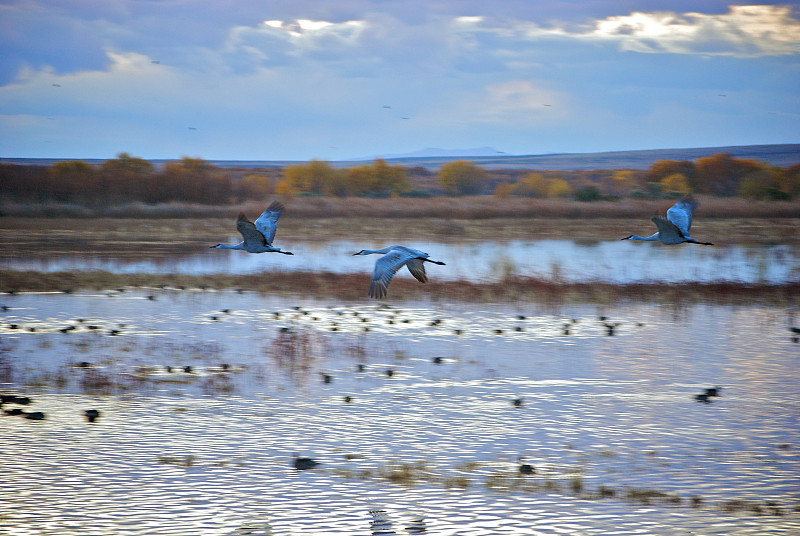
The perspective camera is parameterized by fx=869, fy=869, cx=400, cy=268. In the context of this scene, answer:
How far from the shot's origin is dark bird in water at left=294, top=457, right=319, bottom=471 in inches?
405

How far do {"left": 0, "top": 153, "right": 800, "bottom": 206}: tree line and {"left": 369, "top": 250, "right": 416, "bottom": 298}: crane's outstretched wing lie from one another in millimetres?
46592

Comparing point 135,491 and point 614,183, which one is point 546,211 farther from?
point 614,183

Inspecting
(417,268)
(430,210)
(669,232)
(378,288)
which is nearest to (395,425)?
(378,288)

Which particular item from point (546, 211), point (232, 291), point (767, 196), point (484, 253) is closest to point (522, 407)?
point (232, 291)

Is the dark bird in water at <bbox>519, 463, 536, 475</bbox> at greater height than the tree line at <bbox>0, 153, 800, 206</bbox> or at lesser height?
lesser

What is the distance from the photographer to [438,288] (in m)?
24.2

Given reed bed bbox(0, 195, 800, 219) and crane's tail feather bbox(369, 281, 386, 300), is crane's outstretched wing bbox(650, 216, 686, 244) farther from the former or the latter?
reed bed bbox(0, 195, 800, 219)

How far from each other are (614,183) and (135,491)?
121m

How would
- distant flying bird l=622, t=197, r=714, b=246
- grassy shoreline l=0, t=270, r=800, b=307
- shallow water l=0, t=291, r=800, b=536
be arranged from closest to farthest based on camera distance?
shallow water l=0, t=291, r=800, b=536
distant flying bird l=622, t=197, r=714, b=246
grassy shoreline l=0, t=270, r=800, b=307

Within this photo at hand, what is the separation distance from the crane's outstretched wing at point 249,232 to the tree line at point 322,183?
43.2 m

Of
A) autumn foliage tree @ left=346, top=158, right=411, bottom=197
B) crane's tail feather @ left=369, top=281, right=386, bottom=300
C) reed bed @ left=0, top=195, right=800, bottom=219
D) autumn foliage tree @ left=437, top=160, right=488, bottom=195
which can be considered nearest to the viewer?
crane's tail feather @ left=369, top=281, right=386, bottom=300

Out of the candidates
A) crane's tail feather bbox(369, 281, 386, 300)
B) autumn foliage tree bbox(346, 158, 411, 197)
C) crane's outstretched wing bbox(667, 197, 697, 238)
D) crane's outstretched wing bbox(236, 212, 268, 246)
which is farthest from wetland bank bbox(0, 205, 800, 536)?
autumn foliage tree bbox(346, 158, 411, 197)

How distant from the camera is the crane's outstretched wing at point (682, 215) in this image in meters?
16.0

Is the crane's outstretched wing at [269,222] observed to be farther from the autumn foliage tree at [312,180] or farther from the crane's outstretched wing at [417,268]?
the autumn foliage tree at [312,180]
